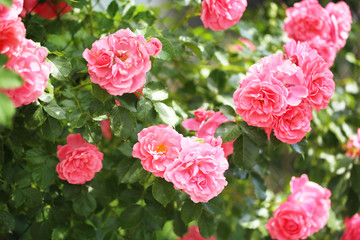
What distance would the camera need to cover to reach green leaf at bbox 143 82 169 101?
1.04 m

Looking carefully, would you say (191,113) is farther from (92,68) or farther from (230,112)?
(92,68)

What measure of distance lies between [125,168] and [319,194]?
63cm

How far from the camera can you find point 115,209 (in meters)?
1.33

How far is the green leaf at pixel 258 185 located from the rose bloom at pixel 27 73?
2.55 feet

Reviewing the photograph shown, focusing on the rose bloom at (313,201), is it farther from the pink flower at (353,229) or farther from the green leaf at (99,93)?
the green leaf at (99,93)

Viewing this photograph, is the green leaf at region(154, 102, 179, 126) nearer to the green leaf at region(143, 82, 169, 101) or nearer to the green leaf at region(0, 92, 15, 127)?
the green leaf at region(143, 82, 169, 101)

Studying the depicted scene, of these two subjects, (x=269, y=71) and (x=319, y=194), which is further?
(x=319, y=194)

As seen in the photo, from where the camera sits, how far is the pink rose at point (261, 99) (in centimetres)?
94

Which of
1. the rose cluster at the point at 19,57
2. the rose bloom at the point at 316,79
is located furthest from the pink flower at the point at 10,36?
the rose bloom at the point at 316,79

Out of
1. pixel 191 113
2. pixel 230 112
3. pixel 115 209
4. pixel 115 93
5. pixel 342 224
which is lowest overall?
pixel 342 224

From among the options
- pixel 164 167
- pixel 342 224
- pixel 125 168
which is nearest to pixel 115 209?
pixel 125 168

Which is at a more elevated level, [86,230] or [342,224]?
[86,230]

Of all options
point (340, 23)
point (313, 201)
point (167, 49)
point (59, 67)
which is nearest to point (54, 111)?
point (59, 67)

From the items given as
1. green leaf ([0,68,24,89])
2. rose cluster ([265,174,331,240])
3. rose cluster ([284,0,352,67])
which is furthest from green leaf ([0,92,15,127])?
rose cluster ([284,0,352,67])
